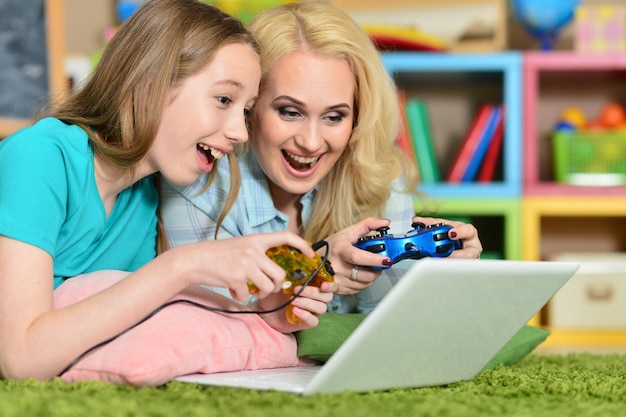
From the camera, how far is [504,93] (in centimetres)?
261

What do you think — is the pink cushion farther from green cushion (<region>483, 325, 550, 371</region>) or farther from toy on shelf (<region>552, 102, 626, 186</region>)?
toy on shelf (<region>552, 102, 626, 186</region>)

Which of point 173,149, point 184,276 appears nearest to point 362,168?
point 173,149

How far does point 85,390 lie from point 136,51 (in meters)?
0.52

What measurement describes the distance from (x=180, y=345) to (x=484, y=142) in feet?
5.66

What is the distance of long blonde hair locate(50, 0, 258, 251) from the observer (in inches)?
48.4

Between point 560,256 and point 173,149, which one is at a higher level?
point 173,149

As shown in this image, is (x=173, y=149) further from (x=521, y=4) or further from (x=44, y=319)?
(x=521, y=4)

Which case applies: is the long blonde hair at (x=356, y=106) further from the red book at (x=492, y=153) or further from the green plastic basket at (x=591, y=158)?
the green plastic basket at (x=591, y=158)

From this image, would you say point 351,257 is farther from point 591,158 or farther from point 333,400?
point 591,158

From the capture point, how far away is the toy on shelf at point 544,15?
2.61m

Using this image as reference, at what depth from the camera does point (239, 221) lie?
158 cm

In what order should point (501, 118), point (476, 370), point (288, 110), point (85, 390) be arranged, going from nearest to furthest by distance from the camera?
point (85, 390) < point (476, 370) < point (288, 110) < point (501, 118)

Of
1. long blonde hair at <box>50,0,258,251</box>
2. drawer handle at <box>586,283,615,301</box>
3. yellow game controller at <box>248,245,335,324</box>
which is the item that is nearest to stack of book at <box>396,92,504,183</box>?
drawer handle at <box>586,283,615,301</box>

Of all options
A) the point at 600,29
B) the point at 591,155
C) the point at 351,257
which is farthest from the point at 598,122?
the point at 351,257
